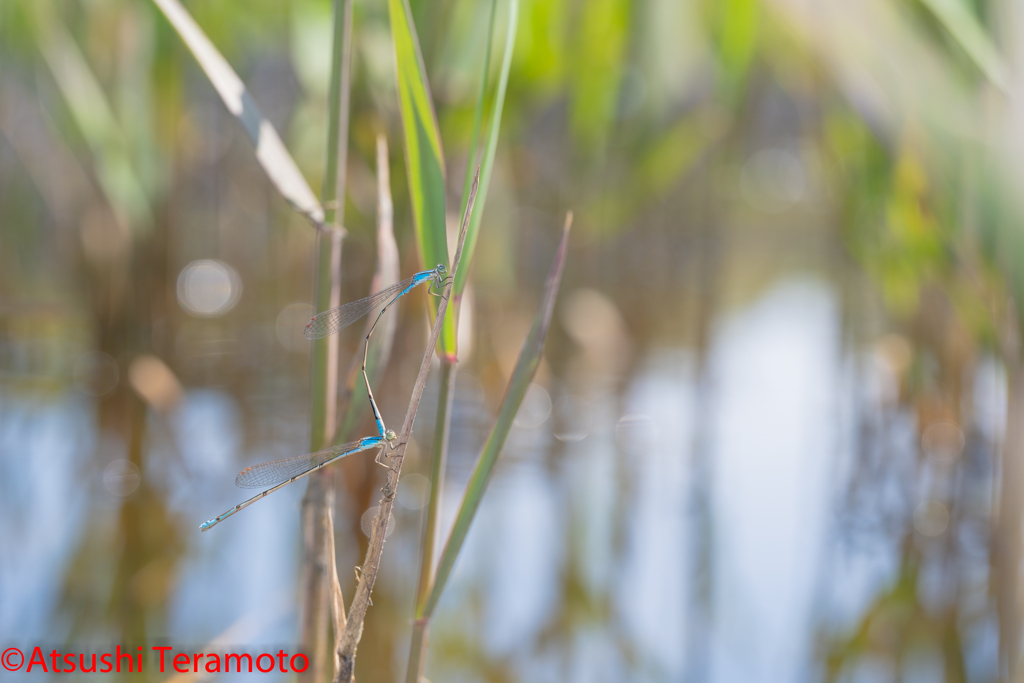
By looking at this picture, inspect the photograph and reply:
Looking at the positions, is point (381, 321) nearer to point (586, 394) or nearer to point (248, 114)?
point (248, 114)

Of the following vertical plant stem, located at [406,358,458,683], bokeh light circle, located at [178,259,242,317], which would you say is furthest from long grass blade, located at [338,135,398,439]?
bokeh light circle, located at [178,259,242,317]

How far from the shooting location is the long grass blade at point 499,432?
68cm

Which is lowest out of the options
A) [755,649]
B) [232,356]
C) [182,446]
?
[755,649]

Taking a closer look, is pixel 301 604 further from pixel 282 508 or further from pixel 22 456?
pixel 22 456

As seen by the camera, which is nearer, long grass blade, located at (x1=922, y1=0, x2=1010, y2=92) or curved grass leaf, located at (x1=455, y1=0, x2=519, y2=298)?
curved grass leaf, located at (x1=455, y1=0, x2=519, y2=298)

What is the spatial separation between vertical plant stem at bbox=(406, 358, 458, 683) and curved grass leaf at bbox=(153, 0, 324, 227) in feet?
0.78

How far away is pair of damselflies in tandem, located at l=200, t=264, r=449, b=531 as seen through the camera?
722 mm

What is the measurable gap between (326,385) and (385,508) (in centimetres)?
24

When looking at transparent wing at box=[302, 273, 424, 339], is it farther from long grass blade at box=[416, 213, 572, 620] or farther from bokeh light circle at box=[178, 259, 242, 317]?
bokeh light circle at box=[178, 259, 242, 317]

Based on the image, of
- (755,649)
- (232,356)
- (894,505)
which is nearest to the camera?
(755,649)

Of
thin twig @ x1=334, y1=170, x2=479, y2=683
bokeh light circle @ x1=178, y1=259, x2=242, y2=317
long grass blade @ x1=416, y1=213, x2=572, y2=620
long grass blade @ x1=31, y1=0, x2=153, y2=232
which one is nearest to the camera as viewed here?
thin twig @ x1=334, y1=170, x2=479, y2=683

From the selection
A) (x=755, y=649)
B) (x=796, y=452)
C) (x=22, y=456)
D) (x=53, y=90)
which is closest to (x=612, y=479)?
(x=796, y=452)

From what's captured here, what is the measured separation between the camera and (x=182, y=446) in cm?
219

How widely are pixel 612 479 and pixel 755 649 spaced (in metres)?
0.80
